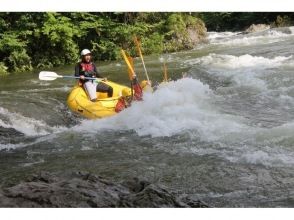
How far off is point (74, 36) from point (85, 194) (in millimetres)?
11928

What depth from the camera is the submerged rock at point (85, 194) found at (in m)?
3.23

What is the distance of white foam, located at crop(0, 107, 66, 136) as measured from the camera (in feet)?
23.3

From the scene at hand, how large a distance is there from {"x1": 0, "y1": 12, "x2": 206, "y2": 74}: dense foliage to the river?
3.01 m

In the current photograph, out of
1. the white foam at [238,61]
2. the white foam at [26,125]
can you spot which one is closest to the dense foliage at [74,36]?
the white foam at [238,61]

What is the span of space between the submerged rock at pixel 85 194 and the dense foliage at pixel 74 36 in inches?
393

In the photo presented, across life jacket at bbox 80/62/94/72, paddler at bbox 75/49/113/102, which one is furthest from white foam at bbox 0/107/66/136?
life jacket at bbox 80/62/94/72

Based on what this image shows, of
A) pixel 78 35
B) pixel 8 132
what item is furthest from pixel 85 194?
pixel 78 35

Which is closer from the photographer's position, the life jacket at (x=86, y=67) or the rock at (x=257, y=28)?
the life jacket at (x=86, y=67)

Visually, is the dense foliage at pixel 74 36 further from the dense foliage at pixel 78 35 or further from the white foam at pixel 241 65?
the white foam at pixel 241 65

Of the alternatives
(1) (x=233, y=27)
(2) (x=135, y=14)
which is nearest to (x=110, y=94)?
(2) (x=135, y=14)

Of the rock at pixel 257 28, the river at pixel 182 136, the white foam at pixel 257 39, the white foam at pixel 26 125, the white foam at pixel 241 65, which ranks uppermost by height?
the rock at pixel 257 28

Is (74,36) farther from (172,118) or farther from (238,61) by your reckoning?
(172,118)

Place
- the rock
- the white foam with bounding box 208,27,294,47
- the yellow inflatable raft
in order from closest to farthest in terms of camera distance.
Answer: the yellow inflatable raft, the white foam with bounding box 208,27,294,47, the rock

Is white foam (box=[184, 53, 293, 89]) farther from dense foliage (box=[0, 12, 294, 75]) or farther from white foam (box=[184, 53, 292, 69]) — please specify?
dense foliage (box=[0, 12, 294, 75])
